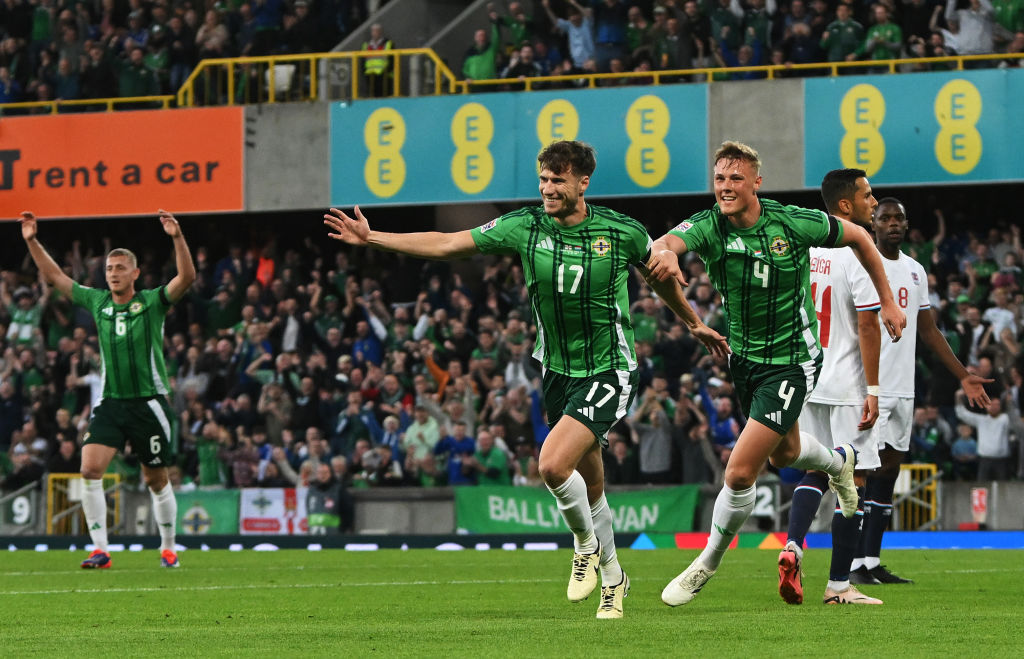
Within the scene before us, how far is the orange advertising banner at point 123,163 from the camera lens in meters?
24.9

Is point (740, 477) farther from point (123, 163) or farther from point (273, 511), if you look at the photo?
point (123, 163)

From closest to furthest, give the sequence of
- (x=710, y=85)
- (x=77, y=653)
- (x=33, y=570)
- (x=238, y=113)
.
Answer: (x=77, y=653) → (x=33, y=570) → (x=710, y=85) → (x=238, y=113)

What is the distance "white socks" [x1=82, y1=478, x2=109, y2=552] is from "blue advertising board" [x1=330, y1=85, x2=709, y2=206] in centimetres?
1043

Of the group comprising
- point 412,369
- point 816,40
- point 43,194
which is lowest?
point 412,369

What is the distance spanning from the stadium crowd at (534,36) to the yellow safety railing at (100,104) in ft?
0.59

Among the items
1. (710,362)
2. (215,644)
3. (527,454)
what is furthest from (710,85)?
(215,644)

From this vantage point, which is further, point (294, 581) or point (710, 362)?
point (710, 362)

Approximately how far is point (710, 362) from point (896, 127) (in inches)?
170

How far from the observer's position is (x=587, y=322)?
840 cm

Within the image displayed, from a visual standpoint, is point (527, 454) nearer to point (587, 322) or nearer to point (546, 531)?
point (546, 531)

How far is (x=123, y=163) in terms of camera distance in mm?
25328

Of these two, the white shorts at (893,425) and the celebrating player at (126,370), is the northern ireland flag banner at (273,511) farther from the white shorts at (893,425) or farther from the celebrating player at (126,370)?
the white shorts at (893,425)

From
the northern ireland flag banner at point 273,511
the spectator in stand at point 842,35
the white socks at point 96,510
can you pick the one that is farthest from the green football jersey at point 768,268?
the spectator in stand at point 842,35

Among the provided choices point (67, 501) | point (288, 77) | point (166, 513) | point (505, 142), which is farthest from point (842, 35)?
point (166, 513)
